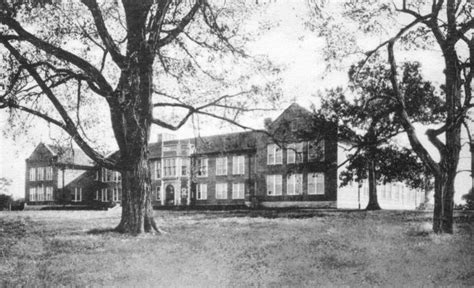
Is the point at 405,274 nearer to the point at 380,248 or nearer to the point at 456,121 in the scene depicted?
the point at 380,248

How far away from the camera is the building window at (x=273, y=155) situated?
123 ft

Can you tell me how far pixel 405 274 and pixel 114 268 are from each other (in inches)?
180

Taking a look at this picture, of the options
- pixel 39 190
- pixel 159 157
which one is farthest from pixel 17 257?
pixel 39 190

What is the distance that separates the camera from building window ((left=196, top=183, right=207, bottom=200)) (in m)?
43.7

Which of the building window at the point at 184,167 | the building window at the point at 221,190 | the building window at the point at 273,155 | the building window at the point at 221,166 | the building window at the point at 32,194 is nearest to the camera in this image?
the building window at the point at 273,155

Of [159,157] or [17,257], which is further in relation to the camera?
[159,157]

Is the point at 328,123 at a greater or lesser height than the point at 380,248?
greater

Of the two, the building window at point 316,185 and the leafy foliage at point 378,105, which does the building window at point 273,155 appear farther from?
the leafy foliage at point 378,105

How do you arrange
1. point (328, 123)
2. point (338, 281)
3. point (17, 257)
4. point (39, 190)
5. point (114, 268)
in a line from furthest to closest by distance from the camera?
point (39, 190), point (328, 123), point (17, 257), point (114, 268), point (338, 281)

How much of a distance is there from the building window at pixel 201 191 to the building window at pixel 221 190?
5.15 ft

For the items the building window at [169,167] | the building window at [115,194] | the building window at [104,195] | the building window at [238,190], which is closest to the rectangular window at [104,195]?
the building window at [104,195]

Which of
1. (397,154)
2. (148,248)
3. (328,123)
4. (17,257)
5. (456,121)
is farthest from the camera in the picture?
(397,154)

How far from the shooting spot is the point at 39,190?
50.8 metres

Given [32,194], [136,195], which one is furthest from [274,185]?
[32,194]
